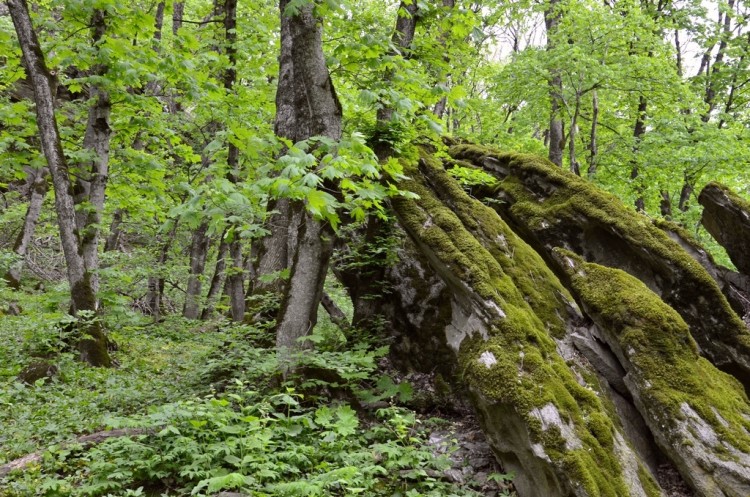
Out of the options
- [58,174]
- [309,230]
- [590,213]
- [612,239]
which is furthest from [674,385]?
[58,174]

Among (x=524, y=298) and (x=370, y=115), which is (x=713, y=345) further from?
(x=370, y=115)

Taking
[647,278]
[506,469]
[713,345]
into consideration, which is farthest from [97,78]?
[713,345]

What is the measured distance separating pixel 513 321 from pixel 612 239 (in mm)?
3929

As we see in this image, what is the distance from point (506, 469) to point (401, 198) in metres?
4.05

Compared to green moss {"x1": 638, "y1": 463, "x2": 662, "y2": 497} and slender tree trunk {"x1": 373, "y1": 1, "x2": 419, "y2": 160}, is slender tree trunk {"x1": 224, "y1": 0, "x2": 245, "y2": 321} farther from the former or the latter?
green moss {"x1": 638, "y1": 463, "x2": 662, "y2": 497}

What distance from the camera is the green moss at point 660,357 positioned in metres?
5.91

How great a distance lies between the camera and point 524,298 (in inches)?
289

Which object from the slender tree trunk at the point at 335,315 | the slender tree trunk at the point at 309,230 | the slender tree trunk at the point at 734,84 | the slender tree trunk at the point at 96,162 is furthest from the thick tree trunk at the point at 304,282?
the slender tree trunk at the point at 734,84

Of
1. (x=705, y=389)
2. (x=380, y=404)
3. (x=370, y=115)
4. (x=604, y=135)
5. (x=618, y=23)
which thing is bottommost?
(x=380, y=404)

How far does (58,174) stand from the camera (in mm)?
7938

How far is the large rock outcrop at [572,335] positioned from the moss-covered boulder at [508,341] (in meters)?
0.02

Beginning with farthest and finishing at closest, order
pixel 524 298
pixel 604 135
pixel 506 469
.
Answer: pixel 604 135
pixel 524 298
pixel 506 469

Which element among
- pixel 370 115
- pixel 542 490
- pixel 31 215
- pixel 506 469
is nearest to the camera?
pixel 542 490

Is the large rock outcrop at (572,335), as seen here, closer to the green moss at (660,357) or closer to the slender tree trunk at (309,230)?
the green moss at (660,357)
